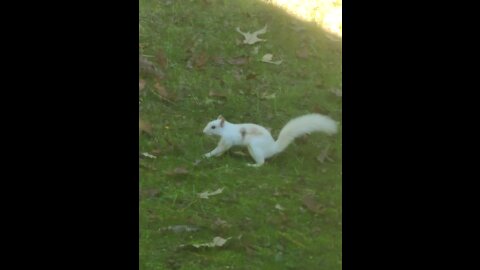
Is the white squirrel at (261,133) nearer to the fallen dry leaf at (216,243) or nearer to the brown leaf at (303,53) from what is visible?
the brown leaf at (303,53)

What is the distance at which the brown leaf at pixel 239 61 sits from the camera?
12.9 feet

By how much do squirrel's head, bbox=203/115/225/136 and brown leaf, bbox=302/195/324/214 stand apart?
518 millimetres

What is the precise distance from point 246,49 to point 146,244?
107 centimetres

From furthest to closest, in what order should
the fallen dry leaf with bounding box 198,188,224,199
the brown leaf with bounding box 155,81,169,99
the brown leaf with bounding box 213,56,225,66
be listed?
1. the brown leaf with bounding box 213,56,225,66
2. the brown leaf with bounding box 155,81,169,99
3. the fallen dry leaf with bounding box 198,188,224,199

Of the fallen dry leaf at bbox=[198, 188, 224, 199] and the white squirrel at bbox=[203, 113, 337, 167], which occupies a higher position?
the white squirrel at bbox=[203, 113, 337, 167]

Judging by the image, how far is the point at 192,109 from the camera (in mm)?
3871

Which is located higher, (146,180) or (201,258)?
(146,180)

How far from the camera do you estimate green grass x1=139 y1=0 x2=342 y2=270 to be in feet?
12.0

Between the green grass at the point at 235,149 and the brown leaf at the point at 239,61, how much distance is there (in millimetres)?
20

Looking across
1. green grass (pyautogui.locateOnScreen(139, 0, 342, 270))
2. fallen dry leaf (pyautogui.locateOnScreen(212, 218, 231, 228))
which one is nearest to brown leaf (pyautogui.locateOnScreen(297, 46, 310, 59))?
green grass (pyautogui.locateOnScreen(139, 0, 342, 270))

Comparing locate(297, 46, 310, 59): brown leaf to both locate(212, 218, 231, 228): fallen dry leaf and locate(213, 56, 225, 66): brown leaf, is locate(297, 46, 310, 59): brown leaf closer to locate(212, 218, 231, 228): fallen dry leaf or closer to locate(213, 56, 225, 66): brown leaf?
locate(213, 56, 225, 66): brown leaf

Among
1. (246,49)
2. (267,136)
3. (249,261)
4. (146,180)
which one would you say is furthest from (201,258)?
(246,49)
